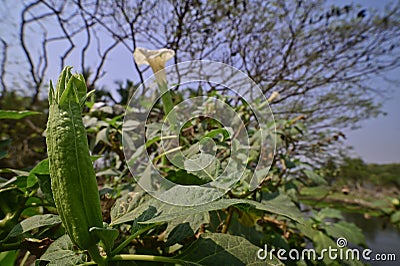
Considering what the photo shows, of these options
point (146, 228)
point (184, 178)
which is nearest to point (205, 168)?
point (184, 178)

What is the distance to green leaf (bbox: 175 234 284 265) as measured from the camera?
0.21 meters

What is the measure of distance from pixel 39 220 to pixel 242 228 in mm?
263

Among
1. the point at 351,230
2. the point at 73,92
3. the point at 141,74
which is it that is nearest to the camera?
the point at 73,92

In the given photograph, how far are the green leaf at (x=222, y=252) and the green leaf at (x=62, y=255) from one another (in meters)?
0.08

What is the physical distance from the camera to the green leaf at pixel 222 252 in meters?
0.21

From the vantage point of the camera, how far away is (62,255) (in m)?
0.20

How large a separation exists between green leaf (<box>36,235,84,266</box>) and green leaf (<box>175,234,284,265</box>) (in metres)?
0.08

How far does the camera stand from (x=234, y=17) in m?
2.29

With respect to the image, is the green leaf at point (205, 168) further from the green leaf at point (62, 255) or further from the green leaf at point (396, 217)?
the green leaf at point (396, 217)

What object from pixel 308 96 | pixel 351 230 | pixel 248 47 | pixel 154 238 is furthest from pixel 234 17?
pixel 154 238

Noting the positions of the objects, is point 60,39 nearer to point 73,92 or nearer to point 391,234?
point 73,92

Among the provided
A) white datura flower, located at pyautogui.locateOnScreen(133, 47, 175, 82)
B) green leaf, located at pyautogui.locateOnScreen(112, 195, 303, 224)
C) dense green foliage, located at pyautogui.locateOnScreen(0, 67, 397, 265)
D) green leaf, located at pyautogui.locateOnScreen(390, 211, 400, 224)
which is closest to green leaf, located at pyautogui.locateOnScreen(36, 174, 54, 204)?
dense green foliage, located at pyautogui.locateOnScreen(0, 67, 397, 265)

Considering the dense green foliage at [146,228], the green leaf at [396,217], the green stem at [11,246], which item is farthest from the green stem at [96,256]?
the green leaf at [396,217]

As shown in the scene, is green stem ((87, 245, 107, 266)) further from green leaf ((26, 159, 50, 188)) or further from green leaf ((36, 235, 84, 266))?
green leaf ((26, 159, 50, 188))
